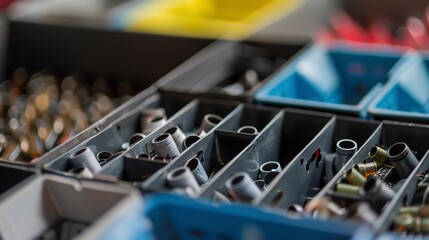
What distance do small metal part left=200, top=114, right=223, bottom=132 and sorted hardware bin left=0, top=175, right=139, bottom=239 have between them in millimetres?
416

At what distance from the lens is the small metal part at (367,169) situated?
1362 millimetres

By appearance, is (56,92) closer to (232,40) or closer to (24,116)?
(24,116)

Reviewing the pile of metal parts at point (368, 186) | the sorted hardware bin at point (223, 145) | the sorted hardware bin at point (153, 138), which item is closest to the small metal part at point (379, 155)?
the pile of metal parts at point (368, 186)

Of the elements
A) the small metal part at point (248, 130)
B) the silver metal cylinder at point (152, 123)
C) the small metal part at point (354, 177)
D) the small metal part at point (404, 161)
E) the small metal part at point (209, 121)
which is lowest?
the small metal part at point (404, 161)

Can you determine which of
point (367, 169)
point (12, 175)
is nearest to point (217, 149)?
point (367, 169)

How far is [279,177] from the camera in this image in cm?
130

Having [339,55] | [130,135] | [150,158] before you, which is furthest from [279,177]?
[339,55]

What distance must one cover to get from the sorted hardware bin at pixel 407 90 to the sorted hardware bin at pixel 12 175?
2.79ft

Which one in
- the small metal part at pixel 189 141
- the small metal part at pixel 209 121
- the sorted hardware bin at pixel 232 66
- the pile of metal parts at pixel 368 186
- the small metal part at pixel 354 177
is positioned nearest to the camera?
the pile of metal parts at pixel 368 186

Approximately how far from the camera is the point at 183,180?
1292 millimetres

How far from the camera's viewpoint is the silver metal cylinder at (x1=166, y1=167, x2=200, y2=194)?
129 centimetres

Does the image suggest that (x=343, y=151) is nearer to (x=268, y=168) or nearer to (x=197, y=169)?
(x=268, y=168)

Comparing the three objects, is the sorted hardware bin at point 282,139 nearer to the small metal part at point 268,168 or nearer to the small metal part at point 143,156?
the small metal part at point 268,168

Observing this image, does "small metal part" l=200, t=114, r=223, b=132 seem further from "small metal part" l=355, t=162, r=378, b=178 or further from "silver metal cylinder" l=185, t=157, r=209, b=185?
"small metal part" l=355, t=162, r=378, b=178
